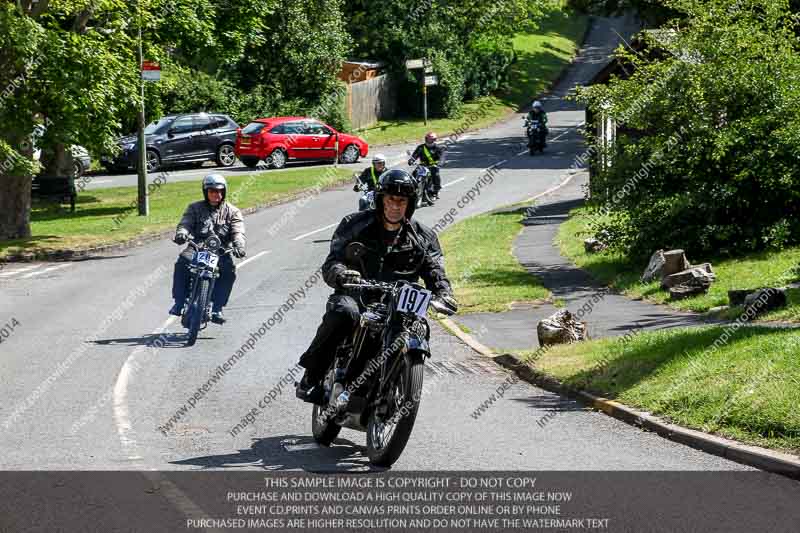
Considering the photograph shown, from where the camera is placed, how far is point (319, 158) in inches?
1870

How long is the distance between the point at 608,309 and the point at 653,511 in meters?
10.0

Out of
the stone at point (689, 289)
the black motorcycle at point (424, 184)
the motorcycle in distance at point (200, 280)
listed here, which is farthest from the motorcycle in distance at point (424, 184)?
the motorcycle in distance at point (200, 280)

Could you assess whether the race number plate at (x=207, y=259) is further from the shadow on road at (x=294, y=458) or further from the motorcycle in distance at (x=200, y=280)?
the shadow on road at (x=294, y=458)

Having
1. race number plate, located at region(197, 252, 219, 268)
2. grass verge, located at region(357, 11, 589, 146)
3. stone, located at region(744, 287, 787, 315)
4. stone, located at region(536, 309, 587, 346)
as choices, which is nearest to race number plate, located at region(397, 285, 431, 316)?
stone, located at region(536, 309, 587, 346)

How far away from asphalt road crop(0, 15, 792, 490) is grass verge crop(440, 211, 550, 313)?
7.04ft

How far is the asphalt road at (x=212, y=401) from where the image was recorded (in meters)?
9.09

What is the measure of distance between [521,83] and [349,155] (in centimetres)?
2945

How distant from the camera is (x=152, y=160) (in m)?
45.2

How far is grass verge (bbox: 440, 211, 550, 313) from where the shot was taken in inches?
746

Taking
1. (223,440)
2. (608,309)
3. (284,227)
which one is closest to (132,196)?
(284,227)

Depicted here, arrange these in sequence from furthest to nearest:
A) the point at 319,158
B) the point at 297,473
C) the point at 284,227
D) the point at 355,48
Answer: the point at 355,48, the point at 319,158, the point at 284,227, the point at 297,473

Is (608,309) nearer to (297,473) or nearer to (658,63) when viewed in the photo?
(658,63)

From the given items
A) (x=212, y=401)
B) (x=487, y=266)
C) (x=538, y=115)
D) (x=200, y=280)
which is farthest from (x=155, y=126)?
(x=212, y=401)

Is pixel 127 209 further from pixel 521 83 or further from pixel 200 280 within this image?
→ pixel 521 83
